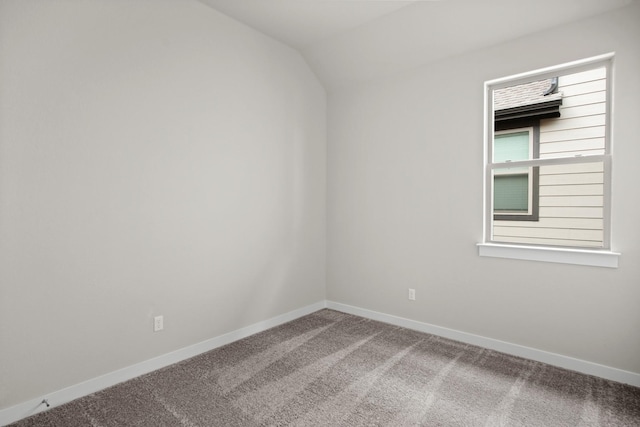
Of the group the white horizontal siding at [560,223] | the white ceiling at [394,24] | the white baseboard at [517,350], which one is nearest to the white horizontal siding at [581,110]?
the white ceiling at [394,24]

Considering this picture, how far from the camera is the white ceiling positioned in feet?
8.34

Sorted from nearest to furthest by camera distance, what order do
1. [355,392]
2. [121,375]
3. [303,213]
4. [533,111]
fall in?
[355,392] → [121,375] → [533,111] → [303,213]

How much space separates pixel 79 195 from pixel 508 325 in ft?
11.0

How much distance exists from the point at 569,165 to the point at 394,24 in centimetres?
188

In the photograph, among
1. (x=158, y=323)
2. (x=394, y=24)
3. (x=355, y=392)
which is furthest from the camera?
(x=394, y=24)

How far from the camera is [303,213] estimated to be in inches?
150

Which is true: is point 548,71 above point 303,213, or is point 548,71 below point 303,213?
above

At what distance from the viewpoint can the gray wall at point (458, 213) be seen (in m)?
2.33

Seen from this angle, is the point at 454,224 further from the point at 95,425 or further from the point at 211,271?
the point at 95,425

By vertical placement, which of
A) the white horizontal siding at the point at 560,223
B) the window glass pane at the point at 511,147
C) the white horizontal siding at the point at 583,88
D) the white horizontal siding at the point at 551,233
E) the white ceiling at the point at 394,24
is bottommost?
the white horizontal siding at the point at 551,233

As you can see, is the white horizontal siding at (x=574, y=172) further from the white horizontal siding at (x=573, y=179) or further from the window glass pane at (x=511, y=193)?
the window glass pane at (x=511, y=193)

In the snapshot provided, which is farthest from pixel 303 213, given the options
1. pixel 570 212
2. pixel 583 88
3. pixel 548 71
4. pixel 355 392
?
pixel 583 88

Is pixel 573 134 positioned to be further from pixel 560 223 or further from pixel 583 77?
pixel 560 223

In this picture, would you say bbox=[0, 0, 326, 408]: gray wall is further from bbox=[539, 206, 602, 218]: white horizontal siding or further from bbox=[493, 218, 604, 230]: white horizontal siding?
bbox=[539, 206, 602, 218]: white horizontal siding
